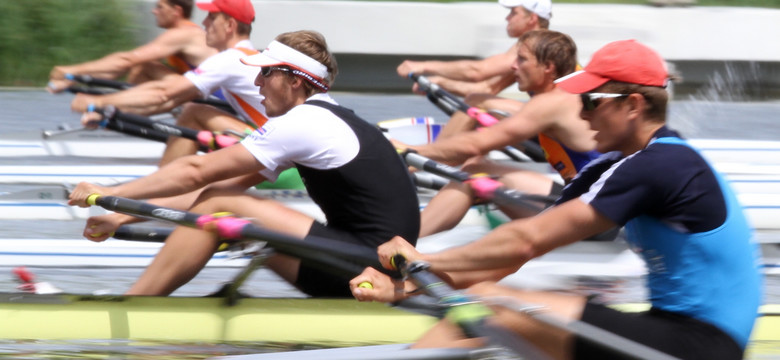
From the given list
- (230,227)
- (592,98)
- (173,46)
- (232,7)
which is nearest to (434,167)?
(230,227)

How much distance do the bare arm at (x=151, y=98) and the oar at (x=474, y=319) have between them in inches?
142

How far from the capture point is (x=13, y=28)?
10.4 m

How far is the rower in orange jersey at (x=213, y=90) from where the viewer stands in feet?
18.8

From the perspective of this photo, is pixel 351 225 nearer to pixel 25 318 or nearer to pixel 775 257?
pixel 25 318

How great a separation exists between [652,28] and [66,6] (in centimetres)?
569

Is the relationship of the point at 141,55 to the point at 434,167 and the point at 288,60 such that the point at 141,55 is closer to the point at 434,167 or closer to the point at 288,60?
the point at 434,167

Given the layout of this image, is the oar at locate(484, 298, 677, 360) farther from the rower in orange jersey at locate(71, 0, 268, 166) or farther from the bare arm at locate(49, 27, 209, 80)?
the bare arm at locate(49, 27, 209, 80)

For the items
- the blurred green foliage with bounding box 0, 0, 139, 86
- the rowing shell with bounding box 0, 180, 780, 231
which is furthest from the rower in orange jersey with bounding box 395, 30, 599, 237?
the blurred green foliage with bounding box 0, 0, 139, 86

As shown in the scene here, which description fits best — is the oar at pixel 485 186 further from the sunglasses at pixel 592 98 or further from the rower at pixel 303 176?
the sunglasses at pixel 592 98

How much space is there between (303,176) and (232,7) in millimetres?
2378

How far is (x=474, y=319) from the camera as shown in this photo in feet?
8.06

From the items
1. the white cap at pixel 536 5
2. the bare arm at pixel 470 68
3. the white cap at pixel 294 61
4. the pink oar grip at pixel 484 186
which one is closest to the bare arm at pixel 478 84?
the bare arm at pixel 470 68

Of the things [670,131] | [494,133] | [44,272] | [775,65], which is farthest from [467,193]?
[775,65]

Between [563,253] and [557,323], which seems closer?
[557,323]
